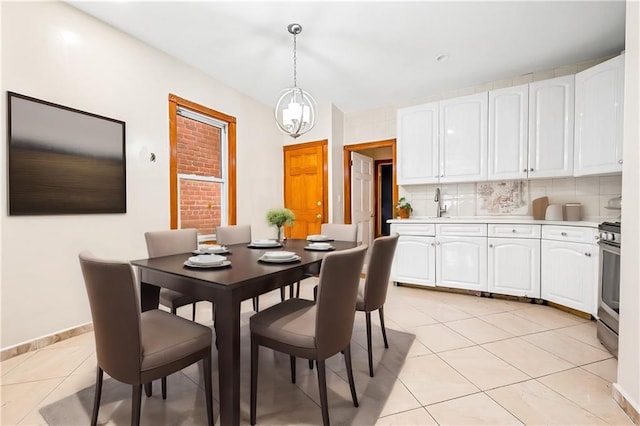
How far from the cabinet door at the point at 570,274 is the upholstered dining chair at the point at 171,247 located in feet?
10.6

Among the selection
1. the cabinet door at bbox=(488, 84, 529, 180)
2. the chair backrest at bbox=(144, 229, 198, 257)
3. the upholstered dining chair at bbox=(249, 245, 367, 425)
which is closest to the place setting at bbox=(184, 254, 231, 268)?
the upholstered dining chair at bbox=(249, 245, 367, 425)

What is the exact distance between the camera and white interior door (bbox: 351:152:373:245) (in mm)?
5074

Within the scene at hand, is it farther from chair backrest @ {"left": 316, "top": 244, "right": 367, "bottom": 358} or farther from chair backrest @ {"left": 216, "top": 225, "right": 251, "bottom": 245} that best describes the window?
chair backrest @ {"left": 316, "top": 244, "right": 367, "bottom": 358}

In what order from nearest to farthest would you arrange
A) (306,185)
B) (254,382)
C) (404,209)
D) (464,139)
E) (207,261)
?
(254,382)
(207,261)
(464,139)
(404,209)
(306,185)

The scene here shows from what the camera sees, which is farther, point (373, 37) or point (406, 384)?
point (373, 37)

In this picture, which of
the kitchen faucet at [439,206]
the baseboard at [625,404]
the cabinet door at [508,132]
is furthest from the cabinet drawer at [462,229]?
the baseboard at [625,404]

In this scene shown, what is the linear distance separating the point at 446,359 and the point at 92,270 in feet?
7.06

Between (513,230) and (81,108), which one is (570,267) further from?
(81,108)

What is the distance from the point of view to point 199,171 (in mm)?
3791

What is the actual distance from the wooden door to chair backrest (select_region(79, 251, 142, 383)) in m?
3.53

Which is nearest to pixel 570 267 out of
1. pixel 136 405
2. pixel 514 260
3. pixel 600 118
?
pixel 514 260

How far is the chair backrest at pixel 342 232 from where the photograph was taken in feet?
9.48

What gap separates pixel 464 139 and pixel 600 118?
4.01 feet

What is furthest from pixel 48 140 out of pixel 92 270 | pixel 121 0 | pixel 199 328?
pixel 199 328
